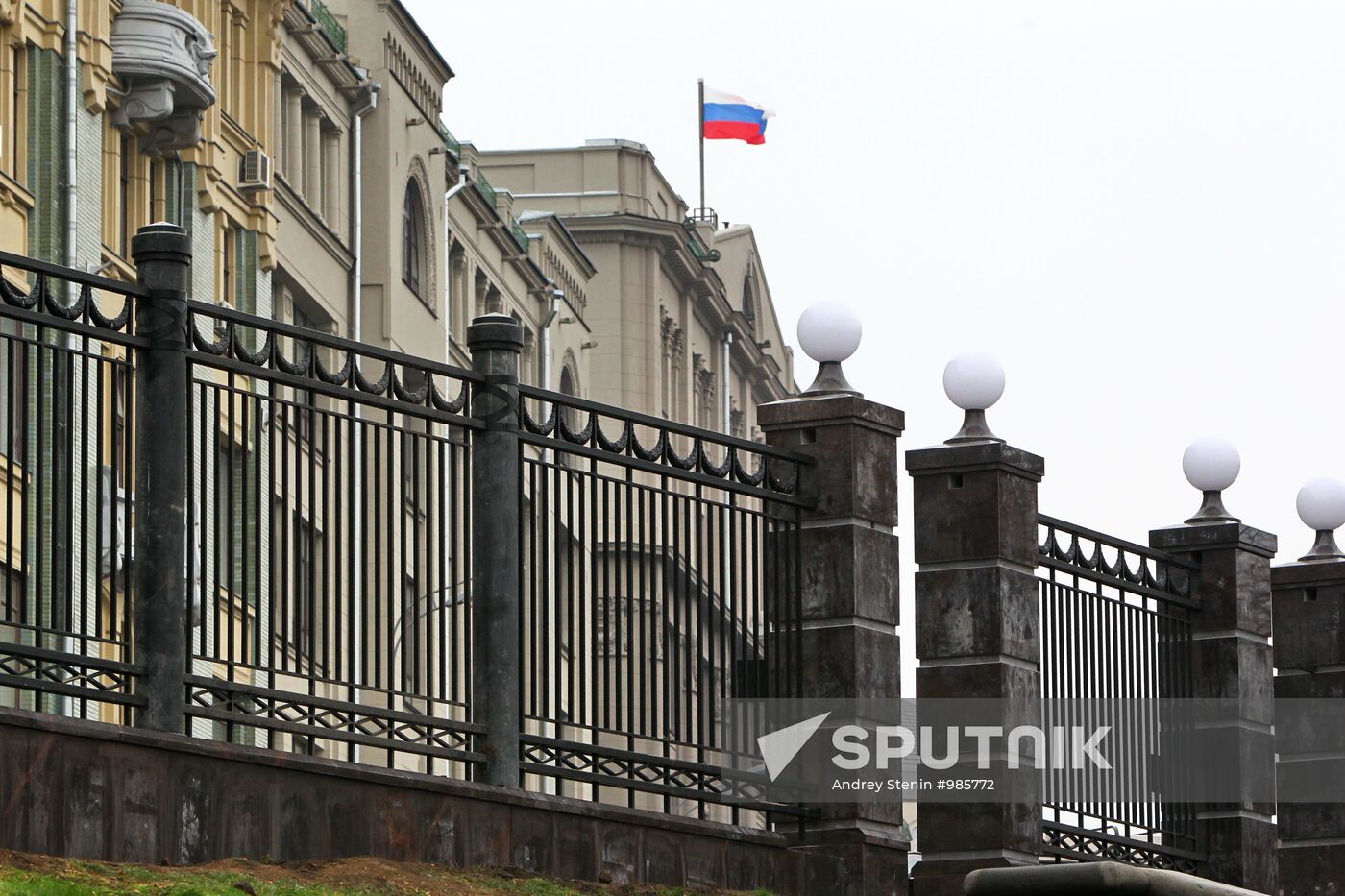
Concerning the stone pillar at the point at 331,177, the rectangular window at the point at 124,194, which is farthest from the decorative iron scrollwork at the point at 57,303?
the stone pillar at the point at 331,177

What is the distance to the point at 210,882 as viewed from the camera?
10086 mm

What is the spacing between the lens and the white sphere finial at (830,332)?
49.1ft

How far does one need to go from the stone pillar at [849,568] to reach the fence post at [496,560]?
198 cm

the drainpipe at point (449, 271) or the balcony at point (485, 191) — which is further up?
the balcony at point (485, 191)

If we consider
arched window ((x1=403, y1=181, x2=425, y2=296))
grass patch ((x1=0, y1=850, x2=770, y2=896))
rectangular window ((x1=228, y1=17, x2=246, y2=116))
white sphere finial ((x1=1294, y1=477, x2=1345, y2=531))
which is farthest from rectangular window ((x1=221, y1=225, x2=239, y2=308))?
grass patch ((x1=0, y1=850, x2=770, y2=896))

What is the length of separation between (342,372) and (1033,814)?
200 inches

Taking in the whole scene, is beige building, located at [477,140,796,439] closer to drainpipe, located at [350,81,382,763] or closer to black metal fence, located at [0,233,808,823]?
drainpipe, located at [350,81,382,763]

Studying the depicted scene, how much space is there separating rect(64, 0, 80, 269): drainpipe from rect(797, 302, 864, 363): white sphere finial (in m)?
16.1

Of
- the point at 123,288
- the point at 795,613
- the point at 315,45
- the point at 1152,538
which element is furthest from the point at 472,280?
the point at 123,288

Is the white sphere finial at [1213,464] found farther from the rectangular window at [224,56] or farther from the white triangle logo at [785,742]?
the rectangular window at [224,56]

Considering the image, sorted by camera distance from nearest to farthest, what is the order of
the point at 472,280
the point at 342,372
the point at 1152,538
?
the point at 342,372 < the point at 1152,538 < the point at 472,280

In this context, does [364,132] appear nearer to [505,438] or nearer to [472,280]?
[472,280]

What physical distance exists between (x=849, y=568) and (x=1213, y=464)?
4370 mm

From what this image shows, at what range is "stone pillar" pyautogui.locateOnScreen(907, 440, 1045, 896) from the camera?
1487 centimetres
